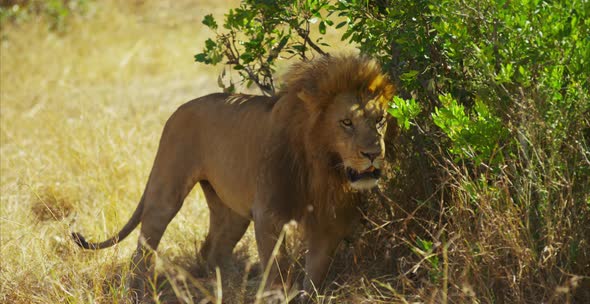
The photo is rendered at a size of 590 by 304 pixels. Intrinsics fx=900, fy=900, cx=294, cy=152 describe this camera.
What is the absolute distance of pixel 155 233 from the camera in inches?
191

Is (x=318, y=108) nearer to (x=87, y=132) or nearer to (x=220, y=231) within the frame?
(x=220, y=231)

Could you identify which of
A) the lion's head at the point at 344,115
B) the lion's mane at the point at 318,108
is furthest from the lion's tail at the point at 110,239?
the lion's head at the point at 344,115

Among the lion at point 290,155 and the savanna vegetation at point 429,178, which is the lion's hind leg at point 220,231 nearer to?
the savanna vegetation at point 429,178

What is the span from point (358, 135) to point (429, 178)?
2.56ft

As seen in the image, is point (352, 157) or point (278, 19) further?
point (278, 19)

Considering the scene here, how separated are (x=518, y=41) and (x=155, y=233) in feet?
7.40

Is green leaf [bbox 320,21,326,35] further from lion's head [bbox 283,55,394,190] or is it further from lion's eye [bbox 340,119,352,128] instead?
lion's eye [bbox 340,119,352,128]

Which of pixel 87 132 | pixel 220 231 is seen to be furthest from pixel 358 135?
pixel 87 132

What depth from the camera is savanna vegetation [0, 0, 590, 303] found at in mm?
3451

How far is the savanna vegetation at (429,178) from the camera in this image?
345 centimetres

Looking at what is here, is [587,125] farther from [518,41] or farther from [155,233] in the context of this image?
[155,233]

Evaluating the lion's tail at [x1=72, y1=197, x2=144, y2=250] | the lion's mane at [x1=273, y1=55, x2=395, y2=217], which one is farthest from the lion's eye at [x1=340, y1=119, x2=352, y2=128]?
the lion's tail at [x1=72, y1=197, x2=144, y2=250]

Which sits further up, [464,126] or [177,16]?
[464,126]

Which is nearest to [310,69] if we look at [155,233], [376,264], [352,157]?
[352,157]
